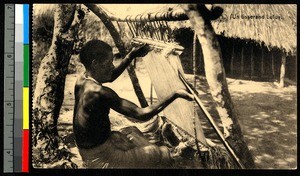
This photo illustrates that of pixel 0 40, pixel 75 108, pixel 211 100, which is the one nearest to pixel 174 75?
pixel 211 100

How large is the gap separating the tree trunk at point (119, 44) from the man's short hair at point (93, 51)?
0.07 meters

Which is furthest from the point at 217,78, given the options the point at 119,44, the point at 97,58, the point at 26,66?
the point at 26,66

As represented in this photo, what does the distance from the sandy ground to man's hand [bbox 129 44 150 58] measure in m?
0.06

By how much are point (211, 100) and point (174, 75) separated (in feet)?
0.90

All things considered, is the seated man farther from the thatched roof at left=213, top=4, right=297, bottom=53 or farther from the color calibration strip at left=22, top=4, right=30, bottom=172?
the thatched roof at left=213, top=4, right=297, bottom=53

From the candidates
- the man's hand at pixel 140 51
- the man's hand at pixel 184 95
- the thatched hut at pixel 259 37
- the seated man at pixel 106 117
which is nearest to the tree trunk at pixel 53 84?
the seated man at pixel 106 117

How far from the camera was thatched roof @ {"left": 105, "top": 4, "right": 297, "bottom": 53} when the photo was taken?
273 centimetres

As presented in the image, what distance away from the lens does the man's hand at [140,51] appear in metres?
2.75

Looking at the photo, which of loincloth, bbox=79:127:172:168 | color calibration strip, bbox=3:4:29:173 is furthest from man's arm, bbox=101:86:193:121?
color calibration strip, bbox=3:4:29:173

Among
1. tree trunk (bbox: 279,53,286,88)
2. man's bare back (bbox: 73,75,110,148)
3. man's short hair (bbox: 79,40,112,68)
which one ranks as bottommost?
man's bare back (bbox: 73,75,110,148)

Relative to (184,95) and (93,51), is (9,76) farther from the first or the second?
(184,95)

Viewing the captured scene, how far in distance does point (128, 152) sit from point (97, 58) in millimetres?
609

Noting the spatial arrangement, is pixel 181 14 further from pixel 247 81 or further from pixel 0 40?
pixel 0 40

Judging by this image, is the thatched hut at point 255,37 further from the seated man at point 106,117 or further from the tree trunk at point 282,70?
the seated man at point 106,117
